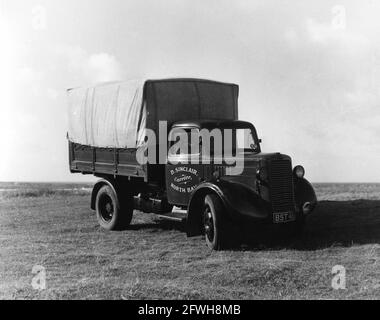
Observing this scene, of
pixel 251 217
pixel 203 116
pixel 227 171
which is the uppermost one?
pixel 203 116

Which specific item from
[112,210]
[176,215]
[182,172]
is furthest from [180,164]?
[112,210]

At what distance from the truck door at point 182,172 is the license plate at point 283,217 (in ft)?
4.68

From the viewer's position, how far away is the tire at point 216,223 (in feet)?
26.5

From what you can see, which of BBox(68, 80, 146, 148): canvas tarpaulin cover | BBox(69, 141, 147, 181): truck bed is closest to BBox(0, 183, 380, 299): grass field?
BBox(69, 141, 147, 181): truck bed

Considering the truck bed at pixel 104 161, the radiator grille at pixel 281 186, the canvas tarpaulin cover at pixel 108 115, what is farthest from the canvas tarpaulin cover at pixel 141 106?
the radiator grille at pixel 281 186

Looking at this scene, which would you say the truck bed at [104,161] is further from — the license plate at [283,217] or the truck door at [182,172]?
the license plate at [283,217]

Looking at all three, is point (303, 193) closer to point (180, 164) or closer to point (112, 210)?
point (180, 164)

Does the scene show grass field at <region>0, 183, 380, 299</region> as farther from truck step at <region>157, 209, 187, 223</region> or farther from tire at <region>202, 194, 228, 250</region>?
truck step at <region>157, 209, 187, 223</region>

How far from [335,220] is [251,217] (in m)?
3.01

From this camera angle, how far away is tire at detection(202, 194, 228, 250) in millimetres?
8086

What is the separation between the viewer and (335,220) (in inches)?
411
